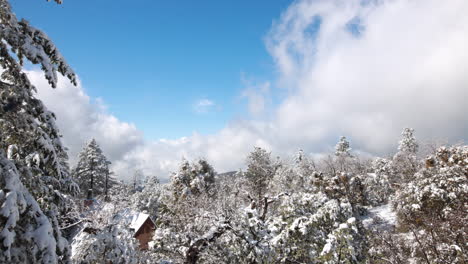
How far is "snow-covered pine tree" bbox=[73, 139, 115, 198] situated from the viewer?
41812 mm

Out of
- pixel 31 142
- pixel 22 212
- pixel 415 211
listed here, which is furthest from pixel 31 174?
pixel 415 211

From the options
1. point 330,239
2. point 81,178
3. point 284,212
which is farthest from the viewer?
point 81,178

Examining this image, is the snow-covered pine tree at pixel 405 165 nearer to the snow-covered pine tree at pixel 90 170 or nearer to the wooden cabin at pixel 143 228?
the wooden cabin at pixel 143 228

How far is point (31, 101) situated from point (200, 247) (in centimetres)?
619

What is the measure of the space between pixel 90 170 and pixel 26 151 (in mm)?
42208

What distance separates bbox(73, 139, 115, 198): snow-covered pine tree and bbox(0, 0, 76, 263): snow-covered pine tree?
1608 inches

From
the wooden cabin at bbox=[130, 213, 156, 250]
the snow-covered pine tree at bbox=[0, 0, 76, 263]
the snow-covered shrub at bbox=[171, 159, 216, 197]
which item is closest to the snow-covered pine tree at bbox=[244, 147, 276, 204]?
the snow-covered shrub at bbox=[171, 159, 216, 197]

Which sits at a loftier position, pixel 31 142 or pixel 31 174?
pixel 31 142

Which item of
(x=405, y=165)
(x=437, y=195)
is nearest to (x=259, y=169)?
(x=437, y=195)

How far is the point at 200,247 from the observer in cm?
847

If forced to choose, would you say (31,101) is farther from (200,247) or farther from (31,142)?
(200,247)

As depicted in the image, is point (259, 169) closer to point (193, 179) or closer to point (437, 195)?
point (193, 179)

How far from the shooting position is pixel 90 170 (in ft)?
139

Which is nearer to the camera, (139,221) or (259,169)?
(139,221)
